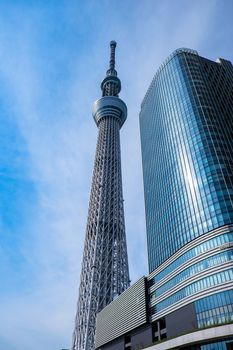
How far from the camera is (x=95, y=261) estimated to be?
130125mm

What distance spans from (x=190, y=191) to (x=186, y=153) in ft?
36.6

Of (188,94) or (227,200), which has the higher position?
(188,94)

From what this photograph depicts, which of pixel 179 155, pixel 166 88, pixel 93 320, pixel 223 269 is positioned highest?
pixel 166 88

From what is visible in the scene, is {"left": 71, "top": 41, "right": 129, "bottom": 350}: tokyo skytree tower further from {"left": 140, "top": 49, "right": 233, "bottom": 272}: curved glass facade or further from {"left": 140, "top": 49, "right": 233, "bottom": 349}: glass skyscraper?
{"left": 140, "top": 49, "right": 233, "bottom": 349}: glass skyscraper

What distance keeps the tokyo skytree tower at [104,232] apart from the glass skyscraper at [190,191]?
124ft

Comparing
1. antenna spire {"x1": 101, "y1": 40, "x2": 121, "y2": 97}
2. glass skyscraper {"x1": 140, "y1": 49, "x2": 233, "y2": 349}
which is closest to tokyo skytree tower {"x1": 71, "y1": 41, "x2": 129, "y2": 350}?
antenna spire {"x1": 101, "y1": 40, "x2": 121, "y2": 97}

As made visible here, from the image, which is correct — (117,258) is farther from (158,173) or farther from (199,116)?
(199,116)

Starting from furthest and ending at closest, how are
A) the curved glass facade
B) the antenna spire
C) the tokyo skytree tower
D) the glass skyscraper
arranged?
the antenna spire
the tokyo skytree tower
the curved glass facade
the glass skyscraper

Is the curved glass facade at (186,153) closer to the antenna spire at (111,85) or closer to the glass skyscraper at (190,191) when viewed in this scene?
the glass skyscraper at (190,191)

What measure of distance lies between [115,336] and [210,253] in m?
47.0

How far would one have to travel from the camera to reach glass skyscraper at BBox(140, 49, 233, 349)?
58.0 m

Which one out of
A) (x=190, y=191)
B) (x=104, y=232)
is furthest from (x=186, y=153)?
(x=104, y=232)

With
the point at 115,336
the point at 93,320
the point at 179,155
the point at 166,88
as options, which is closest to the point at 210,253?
the point at 179,155

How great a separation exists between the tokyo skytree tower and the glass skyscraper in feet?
124
